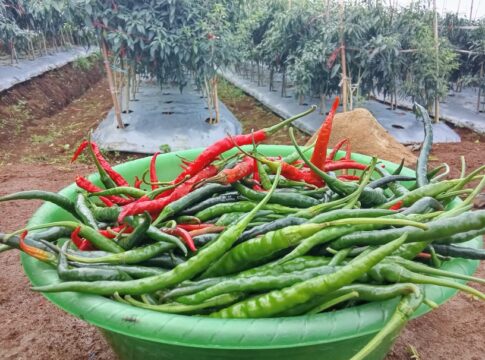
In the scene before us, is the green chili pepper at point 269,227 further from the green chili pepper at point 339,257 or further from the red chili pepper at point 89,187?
the red chili pepper at point 89,187

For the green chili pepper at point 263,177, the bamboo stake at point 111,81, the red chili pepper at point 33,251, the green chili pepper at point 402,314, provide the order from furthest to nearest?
the bamboo stake at point 111,81
the green chili pepper at point 263,177
the red chili pepper at point 33,251
the green chili pepper at point 402,314

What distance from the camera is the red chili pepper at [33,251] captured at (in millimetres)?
1403

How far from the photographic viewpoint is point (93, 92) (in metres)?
11.1


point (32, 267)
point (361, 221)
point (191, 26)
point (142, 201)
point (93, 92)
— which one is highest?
point (191, 26)

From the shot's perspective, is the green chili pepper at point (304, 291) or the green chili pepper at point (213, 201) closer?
the green chili pepper at point (304, 291)

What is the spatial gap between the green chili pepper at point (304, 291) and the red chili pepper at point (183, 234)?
252 millimetres

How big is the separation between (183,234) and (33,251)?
477 millimetres

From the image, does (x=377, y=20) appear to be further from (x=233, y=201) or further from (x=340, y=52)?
(x=233, y=201)

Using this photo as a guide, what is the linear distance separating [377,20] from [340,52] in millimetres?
679

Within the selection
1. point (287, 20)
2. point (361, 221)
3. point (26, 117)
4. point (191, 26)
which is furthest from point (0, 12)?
point (361, 221)

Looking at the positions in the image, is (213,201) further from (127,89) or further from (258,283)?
(127,89)

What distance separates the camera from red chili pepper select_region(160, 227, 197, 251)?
1.48 meters

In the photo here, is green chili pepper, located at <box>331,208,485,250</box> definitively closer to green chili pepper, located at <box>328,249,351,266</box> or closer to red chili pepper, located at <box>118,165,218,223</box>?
green chili pepper, located at <box>328,249,351,266</box>

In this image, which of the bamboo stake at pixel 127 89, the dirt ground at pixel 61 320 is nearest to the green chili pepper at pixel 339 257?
the dirt ground at pixel 61 320
